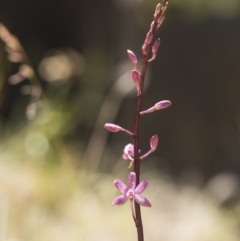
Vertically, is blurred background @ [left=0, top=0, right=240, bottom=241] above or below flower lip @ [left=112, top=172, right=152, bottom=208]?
below

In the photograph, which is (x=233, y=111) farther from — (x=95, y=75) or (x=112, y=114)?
(x=95, y=75)

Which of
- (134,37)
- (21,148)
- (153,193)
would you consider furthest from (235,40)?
(21,148)

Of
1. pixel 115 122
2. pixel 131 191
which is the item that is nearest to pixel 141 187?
pixel 131 191

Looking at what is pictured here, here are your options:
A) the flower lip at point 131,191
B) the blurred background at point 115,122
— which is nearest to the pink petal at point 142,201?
the flower lip at point 131,191

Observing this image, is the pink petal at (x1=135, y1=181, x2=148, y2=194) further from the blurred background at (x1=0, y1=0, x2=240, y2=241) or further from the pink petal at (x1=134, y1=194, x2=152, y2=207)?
the blurred background at (x1=0, y1=0, x2=240, y2=241)

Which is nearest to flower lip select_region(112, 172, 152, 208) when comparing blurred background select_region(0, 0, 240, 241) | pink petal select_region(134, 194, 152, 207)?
pink petal select_region(134, 194, 152, 207)

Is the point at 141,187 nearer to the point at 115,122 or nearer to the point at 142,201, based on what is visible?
the point at 142,201

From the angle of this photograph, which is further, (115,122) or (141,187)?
(115,122)

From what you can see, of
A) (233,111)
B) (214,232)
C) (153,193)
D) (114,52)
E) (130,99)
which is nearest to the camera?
(214,232)
